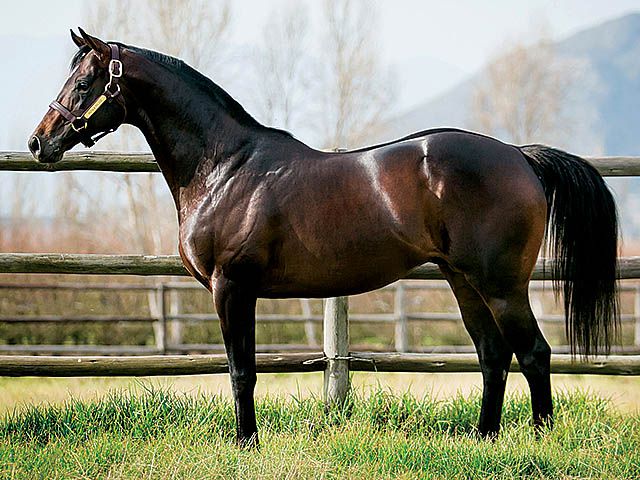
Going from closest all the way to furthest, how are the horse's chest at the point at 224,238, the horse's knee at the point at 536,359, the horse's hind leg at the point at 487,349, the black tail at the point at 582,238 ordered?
the horse's chest at the point at 224,238 → the horse's knee at the point at 536,359 → the black tail at the point at 582,238 → the horse's hind leg at the point at 487,349

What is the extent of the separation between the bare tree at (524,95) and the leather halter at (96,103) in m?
18.0

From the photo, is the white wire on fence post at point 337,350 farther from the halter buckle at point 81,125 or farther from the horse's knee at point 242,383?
the halter buckle at point 81,125

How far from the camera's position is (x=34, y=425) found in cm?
451

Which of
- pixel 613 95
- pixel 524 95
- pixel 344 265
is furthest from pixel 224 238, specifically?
pixel 613 95

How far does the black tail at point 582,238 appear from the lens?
4.04 meters

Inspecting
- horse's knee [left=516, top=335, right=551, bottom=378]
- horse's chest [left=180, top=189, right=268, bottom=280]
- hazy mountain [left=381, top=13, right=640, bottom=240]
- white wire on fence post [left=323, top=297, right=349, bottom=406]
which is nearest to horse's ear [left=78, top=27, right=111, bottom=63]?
horse's chest [left=180, top=189, right=268, bottom=280]

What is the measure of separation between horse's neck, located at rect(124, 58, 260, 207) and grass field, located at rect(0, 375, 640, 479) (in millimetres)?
1281

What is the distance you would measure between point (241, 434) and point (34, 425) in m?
1.37

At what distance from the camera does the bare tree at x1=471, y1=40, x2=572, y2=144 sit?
2103 centimetres

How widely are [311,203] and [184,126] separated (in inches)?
29.7

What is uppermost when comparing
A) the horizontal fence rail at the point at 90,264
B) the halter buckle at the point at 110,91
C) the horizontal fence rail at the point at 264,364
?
the halter buckle at the point at 110,91

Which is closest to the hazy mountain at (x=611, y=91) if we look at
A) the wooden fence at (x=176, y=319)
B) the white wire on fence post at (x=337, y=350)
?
the wooden fence at (x=176, y=319)

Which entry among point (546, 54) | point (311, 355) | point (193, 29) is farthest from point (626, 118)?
point (311, 355)

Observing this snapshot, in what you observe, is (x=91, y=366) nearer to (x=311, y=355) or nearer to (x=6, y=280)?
(x=311, y=355)
